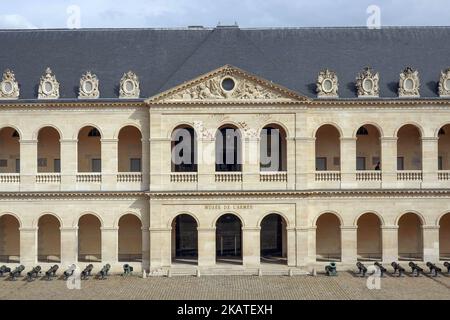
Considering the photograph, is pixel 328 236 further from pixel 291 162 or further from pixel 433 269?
pixel 433 269

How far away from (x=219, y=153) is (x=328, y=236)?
34.3 feet

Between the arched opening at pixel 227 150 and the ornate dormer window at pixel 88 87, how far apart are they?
904cm

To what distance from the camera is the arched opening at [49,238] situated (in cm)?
4769

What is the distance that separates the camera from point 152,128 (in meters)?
43.8

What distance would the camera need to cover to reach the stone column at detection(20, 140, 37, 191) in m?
44.8

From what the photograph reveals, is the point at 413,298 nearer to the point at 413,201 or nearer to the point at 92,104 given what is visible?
the point at 413,201

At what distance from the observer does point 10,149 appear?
47781 millimetres

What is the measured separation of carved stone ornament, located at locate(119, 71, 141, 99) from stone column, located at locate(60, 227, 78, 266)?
32.5ft

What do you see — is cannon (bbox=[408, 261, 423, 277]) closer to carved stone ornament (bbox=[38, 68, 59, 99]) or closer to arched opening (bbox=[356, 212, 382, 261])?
arched opening (bbox=[356, 212, 382, 261])

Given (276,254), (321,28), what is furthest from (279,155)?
(321,28)

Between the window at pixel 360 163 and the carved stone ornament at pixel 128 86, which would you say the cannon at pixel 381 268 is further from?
the carved stone ornament at pixel 128 86

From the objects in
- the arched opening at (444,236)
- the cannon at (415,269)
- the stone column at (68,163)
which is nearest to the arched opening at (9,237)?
the stone column at (68,163)

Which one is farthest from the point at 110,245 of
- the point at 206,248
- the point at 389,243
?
the point at 389,243

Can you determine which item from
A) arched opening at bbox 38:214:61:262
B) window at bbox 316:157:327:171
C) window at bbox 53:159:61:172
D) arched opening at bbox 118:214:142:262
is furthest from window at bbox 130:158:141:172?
window at bbox 316:157:327:171
